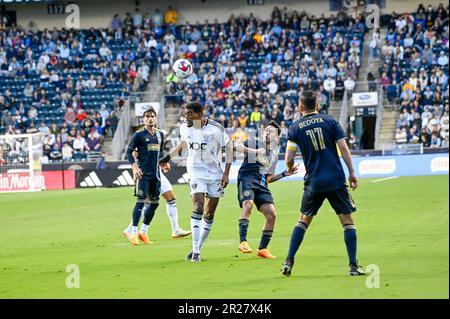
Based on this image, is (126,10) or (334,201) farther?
(126,10)

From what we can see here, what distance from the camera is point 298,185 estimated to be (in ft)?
112

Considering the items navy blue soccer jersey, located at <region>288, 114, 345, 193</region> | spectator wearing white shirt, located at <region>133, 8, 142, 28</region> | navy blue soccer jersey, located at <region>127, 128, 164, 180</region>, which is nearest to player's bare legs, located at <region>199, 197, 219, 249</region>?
navy blue soccer jersey, located at <region>288, 114, 345, 193</region>

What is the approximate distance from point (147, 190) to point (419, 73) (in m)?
30.0

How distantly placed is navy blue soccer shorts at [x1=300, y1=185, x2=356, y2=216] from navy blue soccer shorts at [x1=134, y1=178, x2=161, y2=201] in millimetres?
5806

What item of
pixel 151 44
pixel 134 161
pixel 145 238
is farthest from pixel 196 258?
pixel 151 44

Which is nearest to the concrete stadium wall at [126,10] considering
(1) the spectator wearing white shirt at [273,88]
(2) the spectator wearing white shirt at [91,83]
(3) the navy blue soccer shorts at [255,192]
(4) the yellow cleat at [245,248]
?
(2) the spectator wearing white shirt at [91,83]

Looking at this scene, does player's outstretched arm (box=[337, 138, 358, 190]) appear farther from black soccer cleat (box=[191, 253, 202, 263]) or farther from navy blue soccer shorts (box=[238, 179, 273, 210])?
navy blue soccer shorts (box=[238, 179, 273, 210])

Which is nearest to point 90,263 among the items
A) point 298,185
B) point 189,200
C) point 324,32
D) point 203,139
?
point 203,139

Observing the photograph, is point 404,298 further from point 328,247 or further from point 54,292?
point 328,247

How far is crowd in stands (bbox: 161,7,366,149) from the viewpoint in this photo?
45.2 m

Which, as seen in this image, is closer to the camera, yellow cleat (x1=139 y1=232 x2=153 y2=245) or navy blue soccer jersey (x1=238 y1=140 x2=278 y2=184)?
navy blue soccer jersey (x1=238 y1=140 x2=278 y2=184)

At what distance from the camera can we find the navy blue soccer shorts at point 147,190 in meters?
17.4

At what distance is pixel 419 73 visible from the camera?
45000 millimetres

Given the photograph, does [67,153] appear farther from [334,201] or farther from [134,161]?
[334,201]
